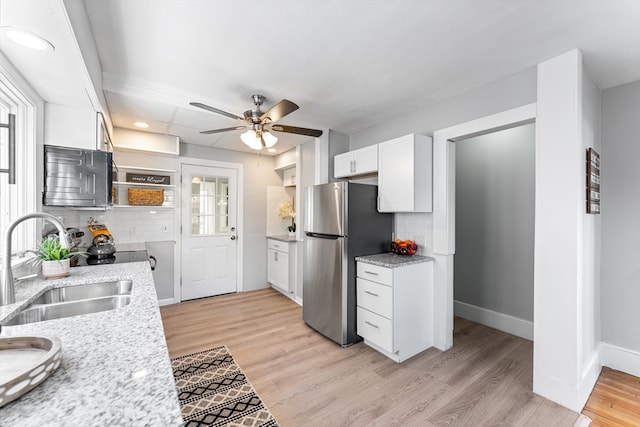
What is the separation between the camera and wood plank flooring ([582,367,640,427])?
1851 millimetres

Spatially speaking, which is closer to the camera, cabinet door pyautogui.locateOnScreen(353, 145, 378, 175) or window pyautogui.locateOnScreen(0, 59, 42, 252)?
window pyautogui.locateOnScreen(0, 59, 42, 252)

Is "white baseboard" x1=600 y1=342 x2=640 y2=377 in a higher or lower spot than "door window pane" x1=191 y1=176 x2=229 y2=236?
lower

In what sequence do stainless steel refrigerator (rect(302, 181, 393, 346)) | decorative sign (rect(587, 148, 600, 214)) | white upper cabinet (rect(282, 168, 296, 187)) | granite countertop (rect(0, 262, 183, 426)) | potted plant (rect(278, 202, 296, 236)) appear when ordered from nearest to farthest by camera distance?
1. granite countertop (rect(0, 262, 183, 426))
2. decorative sign (rect(587, 148, 600, 214))
3. stainless steel refrigerator (rect(302, 181, 393, 346))
4. white upper cabinet (rect(282, 168, 296, 187))
5. potted plant (rect(278, 202, 296, 236))

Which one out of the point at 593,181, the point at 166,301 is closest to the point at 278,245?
the point at 166,301

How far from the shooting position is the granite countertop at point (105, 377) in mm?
574

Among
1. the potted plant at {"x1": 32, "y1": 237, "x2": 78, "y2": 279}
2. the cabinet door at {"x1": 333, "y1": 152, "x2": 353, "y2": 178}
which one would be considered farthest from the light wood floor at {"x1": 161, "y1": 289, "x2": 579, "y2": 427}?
the cabinet door at {"x1": 333, "y1": 152, "x2": 353, "y2": 178}

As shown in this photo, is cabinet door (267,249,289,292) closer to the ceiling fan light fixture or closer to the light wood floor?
the light wood floor

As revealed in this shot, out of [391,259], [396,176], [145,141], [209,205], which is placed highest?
[145,141]

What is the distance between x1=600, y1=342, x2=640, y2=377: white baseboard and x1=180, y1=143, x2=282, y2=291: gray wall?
4162mm

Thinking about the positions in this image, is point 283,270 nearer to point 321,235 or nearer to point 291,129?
point 321,235

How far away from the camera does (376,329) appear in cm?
268

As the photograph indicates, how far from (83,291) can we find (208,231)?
2.67 m

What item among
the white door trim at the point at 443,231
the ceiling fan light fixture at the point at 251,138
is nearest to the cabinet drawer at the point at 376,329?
the white door trim at the point at 443,231

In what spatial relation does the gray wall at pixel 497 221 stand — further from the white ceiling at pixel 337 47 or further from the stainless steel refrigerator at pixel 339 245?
the stainless steel refrigerator at pixel 339 245
